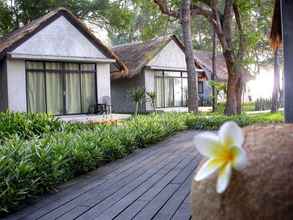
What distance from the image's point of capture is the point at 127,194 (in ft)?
13.6

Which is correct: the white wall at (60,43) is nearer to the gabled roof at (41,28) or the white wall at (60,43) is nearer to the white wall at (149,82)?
the gabled roof at (41,28)

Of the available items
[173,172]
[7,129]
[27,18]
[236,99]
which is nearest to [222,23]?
[236,99]

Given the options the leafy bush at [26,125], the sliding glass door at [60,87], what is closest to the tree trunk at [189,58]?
the sliding glass door at [60,87]

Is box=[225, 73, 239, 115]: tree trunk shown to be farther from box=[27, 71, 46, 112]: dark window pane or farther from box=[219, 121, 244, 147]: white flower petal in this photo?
box=[219, 121, 244, 147]: white flower petal

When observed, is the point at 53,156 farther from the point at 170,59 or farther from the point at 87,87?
the point at 170,59

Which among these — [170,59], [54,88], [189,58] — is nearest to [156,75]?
[170,59]

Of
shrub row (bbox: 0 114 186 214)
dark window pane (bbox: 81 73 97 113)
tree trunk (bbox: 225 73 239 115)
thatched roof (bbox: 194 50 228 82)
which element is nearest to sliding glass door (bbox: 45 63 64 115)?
dark window pane (bbox: 81 73 97 113)

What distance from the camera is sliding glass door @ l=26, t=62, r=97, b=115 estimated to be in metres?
14.8

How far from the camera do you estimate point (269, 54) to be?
35.1 m

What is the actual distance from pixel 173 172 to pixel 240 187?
395cm

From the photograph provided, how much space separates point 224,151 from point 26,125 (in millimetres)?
7474

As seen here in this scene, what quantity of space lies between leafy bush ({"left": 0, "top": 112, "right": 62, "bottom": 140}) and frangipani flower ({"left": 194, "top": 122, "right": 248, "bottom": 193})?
6.77 m

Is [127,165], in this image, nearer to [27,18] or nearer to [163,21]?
[163,21]

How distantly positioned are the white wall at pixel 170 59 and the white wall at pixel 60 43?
15.2ft
